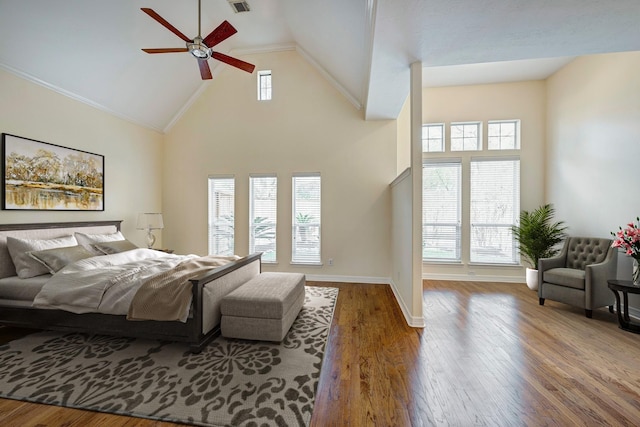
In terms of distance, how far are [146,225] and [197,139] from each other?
2.00m

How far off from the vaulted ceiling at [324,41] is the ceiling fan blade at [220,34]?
139 centimetres

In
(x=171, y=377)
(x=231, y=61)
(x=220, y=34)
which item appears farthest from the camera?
(x=231, y=61)

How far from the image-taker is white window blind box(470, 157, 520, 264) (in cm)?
495

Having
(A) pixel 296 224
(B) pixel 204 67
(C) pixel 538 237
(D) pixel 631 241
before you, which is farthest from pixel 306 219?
(D) pixel 631 241

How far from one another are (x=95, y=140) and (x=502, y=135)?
7281 millimetres

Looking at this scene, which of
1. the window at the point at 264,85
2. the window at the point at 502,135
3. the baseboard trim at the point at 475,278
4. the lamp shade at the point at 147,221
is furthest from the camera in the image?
the window at the point at 264,85

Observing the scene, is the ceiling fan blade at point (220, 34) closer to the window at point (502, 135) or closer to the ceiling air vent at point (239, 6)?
the ceiling air vent at point (239, 6)

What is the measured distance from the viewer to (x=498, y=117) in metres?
4.97

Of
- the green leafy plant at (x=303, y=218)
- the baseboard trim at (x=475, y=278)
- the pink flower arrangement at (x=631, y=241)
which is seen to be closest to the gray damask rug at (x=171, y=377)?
the green leafy plant at (x=303, y=218)

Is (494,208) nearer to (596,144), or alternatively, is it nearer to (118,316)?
(596,144)

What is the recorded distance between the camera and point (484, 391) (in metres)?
1.92

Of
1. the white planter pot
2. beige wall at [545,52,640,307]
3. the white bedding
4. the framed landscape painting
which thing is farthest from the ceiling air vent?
the white planter pot

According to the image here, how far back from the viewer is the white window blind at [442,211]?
5.08 meters

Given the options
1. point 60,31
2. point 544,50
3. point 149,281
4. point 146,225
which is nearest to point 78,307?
point 149,281
